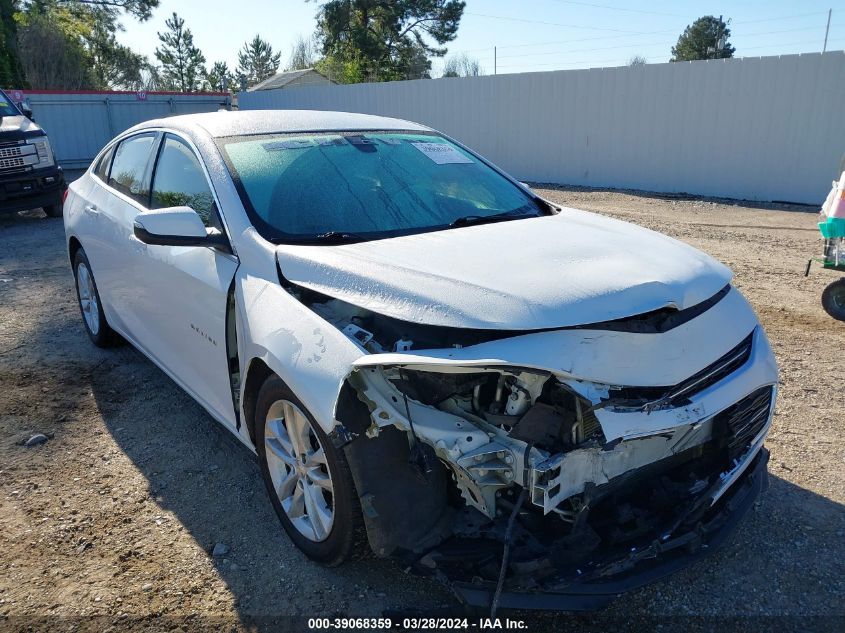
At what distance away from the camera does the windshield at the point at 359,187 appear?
3049mm

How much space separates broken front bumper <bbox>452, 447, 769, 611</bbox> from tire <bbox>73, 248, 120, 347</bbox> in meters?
3.90

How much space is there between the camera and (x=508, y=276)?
7.81 ft

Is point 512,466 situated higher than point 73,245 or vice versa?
point 73,245

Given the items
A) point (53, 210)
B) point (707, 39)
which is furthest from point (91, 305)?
point (707, 39)

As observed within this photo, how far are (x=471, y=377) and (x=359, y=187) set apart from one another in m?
1.44

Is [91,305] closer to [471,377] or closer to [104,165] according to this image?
[104,165]

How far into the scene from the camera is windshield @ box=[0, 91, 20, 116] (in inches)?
452

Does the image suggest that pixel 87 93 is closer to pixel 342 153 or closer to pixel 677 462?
pixel 342 153

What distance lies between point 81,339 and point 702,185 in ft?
40.3

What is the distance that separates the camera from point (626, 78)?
14.5m

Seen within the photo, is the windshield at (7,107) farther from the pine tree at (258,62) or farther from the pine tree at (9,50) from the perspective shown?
the pine tree at (258,62)

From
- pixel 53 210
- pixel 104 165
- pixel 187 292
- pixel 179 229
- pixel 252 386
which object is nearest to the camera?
pixel 252 386

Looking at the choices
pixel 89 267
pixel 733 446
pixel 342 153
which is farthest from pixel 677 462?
pixel 89 267

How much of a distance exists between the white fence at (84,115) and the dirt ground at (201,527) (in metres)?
18.5
